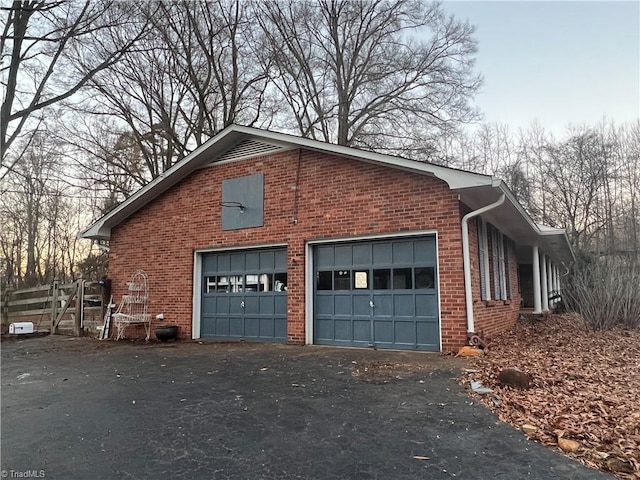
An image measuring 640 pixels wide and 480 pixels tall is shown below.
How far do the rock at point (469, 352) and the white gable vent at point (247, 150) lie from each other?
5.79 metres

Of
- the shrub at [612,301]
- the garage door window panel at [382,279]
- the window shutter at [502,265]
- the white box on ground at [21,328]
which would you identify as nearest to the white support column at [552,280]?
the window shutter at [502,265]

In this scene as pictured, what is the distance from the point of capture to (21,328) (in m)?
12.4

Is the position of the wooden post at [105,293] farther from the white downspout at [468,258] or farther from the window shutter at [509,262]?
the window shutter at [509,262]

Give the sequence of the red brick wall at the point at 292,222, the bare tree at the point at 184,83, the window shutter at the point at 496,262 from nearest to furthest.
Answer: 1. the red brick wall at the point at 292,222
2. the window shutter at the point at 496,262
3. the bare tree at the point at 184,83

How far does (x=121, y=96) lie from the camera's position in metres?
17.3

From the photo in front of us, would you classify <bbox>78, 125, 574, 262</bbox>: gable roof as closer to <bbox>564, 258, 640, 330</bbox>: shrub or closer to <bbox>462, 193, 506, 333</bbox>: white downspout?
<bbox>462, 193, 506, 333</bbox>: white downspout

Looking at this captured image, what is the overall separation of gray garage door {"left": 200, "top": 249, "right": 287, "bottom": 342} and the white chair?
163 cm

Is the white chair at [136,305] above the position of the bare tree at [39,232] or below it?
below

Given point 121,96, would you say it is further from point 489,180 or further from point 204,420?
point 204,420

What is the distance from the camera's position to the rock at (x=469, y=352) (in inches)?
285

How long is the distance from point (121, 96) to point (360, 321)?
1435cm

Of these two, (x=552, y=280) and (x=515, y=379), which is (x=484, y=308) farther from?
(x=552, y=280)

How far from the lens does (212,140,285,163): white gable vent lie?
10.1m

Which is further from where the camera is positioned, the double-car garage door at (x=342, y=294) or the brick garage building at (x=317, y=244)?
the double-car garage door at (x=342, y=294)
